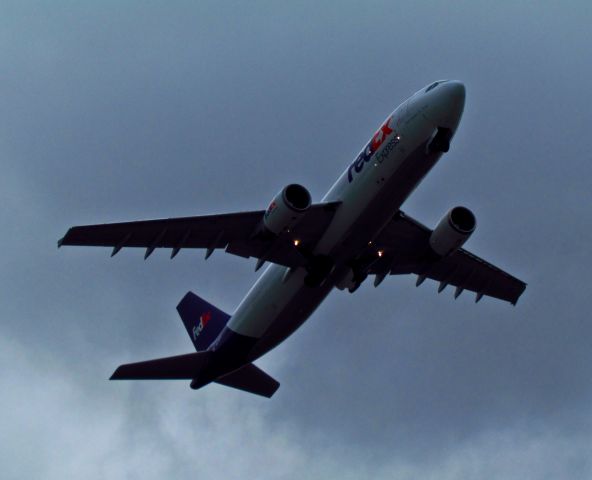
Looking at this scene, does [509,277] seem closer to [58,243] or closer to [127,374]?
[127,374]

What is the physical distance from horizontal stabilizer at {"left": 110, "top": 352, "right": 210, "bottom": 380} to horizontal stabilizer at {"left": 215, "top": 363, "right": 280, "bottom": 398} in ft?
7.46

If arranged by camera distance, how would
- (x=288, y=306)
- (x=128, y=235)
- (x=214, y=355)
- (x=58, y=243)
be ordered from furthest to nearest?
(x=214, y=355) → (x=288, y=306) → (x=128, y=235) → (x=58, y=243)

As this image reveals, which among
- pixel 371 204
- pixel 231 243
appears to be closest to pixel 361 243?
pixel 371 204

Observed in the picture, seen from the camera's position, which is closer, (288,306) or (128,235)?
(128,235)

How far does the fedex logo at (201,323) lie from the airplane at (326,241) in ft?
3.83

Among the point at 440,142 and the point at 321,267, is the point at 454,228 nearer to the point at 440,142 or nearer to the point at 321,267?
the point at 440,142

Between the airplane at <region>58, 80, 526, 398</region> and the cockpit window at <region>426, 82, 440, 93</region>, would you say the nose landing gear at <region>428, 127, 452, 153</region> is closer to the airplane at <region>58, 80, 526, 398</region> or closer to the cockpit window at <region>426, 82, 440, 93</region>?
the airplane at <region>58, 80, 526, 398</region>

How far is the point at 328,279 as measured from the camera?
34375 millimetres

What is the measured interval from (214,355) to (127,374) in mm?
3664

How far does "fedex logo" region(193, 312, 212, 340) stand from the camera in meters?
41.6

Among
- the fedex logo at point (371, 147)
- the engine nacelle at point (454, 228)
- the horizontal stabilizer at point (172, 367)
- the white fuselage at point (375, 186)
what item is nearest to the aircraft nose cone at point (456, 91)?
the white fuselage at point (375, 186)

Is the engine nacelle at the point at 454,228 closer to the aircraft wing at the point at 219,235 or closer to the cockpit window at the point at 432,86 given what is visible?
the aircraft wing at the point at 219,235

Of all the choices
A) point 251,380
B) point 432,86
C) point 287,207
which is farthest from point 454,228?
point 251,380

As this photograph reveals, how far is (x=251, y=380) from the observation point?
40.3 metres
